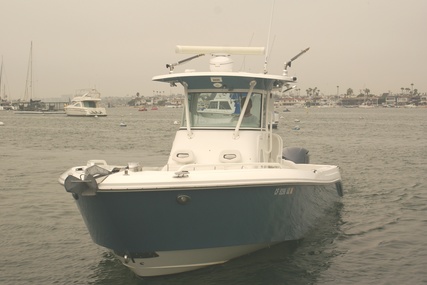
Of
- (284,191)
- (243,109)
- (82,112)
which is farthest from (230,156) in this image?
(82,112)

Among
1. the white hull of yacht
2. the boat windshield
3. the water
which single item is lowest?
the water

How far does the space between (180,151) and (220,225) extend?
214 centimetres

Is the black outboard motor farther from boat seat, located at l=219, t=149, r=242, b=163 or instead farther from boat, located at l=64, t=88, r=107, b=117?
boat, located at l=64, t=88, r=107, b=117

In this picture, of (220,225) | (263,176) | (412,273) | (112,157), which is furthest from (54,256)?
(112,157)

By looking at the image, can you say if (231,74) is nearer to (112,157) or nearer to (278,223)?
(278,223)

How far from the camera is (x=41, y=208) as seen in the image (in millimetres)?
15328

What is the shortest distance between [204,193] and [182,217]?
508 mm

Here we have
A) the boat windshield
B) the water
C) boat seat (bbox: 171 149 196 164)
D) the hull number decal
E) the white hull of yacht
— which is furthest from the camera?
the white hull of yacht

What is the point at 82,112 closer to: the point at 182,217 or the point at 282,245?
the point at 282,245

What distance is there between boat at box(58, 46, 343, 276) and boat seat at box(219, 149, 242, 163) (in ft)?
0.06

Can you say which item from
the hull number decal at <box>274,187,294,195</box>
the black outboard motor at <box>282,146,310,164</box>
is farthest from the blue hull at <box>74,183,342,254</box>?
the black outboard motor at <box>282,146,310,164</box>

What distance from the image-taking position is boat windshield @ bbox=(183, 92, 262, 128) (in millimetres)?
10734

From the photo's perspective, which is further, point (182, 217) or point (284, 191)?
point (284, 191)

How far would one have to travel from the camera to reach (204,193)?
8.52 metres
